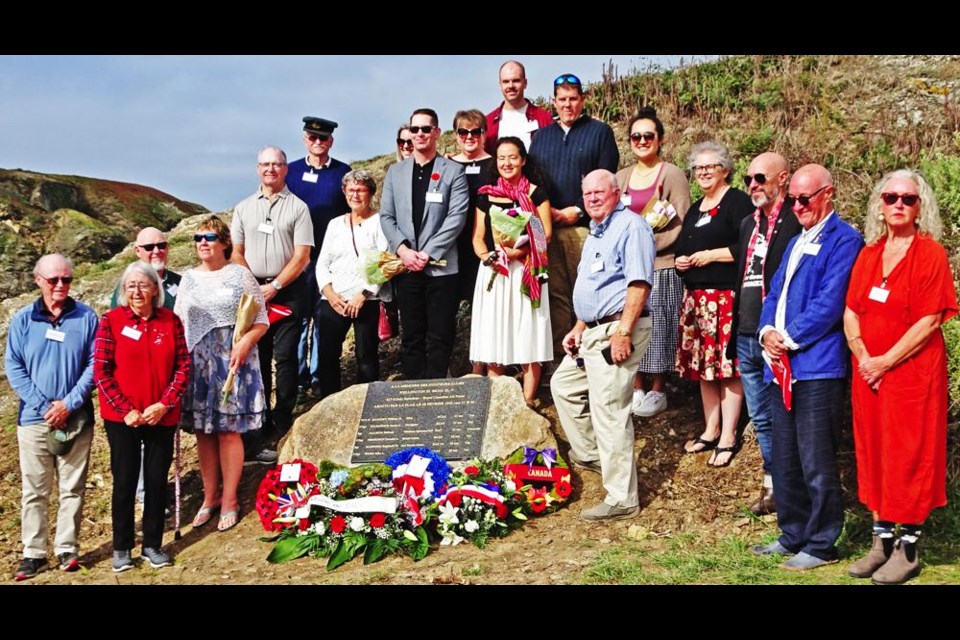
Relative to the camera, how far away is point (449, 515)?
18.0ft

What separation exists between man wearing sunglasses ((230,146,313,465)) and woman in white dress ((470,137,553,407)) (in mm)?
1375

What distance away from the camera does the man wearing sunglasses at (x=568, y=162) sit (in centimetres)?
667

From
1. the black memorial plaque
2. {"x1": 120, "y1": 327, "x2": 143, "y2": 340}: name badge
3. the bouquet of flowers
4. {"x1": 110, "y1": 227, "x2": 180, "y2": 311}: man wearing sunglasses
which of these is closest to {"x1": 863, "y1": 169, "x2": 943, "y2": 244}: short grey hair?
the black memorial plaque

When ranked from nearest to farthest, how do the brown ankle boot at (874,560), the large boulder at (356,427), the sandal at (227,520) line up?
1. the brown ankle boot at (874,560)
2. the sandal at (227,520)
3. the large boulder at (356,427)

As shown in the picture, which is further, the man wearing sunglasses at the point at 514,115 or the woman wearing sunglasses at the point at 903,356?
the man wearing sunglasses at the point at 514,115

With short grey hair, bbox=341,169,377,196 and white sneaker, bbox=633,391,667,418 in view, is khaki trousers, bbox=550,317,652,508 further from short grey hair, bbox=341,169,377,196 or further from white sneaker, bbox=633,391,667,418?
short grey hair, bbox=341,169,377,196

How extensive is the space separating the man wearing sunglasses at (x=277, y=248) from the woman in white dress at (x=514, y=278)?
1375 millimetres

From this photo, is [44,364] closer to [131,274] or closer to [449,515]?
[131,274]

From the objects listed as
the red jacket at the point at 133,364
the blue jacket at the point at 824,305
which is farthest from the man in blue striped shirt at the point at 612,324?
the red jacket at the point at 133,364

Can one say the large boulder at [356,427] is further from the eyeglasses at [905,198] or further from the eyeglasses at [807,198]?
the eyeglasses at [905,198]

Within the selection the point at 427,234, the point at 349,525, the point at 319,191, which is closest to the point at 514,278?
the point at 427,234

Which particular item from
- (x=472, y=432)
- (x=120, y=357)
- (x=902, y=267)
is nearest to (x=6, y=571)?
(x=120, y=357)

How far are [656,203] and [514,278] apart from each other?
1136mm

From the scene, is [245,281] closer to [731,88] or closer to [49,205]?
[731,88]
